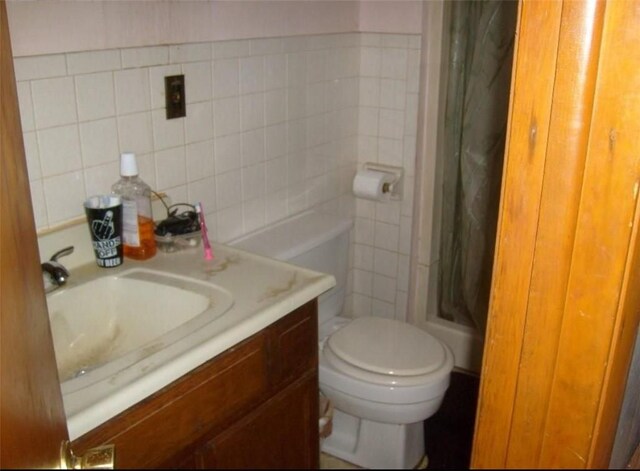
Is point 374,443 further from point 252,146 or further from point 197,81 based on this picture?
point 197,81

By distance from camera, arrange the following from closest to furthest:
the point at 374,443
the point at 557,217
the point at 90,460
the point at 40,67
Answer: the point at 557,217 → the point at 90,460 → the point at 40,67 → the point at 374,443

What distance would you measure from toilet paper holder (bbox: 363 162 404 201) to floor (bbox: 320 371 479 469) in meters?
0.68

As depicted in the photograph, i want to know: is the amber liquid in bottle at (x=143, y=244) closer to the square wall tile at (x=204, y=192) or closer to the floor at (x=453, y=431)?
the square wall tile at (x=204, y=192)

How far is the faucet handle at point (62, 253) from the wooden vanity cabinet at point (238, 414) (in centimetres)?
42

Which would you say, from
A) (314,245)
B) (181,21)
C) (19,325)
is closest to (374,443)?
(314,245)

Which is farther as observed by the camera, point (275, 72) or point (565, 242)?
point (275, 72)

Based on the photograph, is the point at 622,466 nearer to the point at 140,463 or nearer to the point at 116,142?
the point at 140,463

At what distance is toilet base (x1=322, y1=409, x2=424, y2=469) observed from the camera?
199 cm

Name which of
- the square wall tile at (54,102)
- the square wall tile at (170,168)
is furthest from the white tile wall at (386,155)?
the square wall tile at (54,102)

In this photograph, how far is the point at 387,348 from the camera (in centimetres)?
190

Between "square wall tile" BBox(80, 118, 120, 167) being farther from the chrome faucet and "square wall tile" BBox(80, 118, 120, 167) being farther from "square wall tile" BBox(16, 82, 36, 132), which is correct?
the chrome faucet

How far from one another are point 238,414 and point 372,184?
42.3 inches

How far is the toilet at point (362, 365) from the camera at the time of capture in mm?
1802

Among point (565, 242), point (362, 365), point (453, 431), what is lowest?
point (453, 431)
